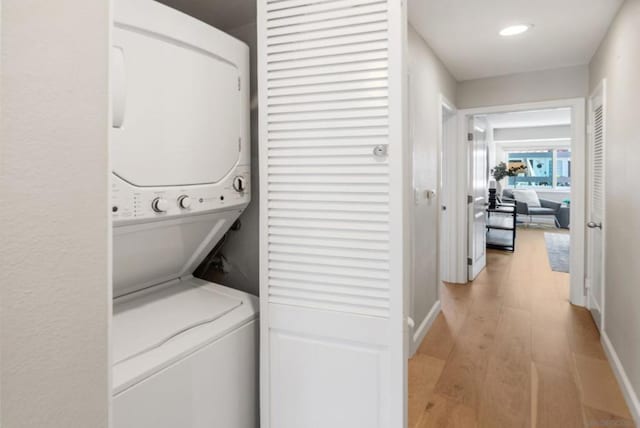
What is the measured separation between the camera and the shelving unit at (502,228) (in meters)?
5.96

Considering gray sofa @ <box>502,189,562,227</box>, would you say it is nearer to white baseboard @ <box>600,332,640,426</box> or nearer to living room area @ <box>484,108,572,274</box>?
living room area @ <box>484,108,572,274</box>

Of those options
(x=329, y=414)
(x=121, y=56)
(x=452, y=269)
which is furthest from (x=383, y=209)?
(x=452, y=269)

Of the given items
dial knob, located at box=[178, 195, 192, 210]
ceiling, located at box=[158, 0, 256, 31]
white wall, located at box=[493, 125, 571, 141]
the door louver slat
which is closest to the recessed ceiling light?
ceiling, located at box=[158, 0, 256, 31]

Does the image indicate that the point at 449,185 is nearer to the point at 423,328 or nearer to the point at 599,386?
the point at 423,328

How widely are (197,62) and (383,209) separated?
31.8 inches

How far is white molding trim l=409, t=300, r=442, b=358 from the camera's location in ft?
8.30

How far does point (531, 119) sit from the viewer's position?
726cm

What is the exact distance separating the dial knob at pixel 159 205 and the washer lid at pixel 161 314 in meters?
0.38

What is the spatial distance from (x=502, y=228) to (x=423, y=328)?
4.15 m

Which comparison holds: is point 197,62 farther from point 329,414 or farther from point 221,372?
point 329,414

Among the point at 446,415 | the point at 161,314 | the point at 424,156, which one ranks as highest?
the point at 424,156

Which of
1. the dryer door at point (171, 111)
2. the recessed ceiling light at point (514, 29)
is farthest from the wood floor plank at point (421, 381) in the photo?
the recessed ceiling light at point (514, 29)

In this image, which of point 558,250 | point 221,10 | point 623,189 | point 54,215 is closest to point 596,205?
point 623,189

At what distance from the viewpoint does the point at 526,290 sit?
12.7 feet
